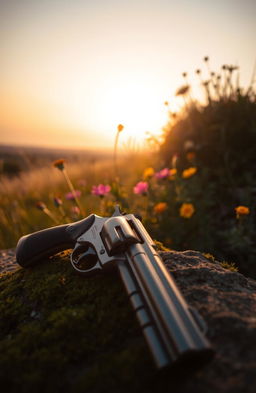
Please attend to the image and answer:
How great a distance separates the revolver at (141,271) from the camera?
1.02 m

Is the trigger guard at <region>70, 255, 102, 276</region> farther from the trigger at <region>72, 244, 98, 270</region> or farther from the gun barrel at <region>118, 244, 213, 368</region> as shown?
the gun barrel at <region>118, 244, 213, 368</region>

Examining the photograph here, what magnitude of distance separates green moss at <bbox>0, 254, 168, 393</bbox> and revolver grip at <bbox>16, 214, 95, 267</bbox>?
16 cm

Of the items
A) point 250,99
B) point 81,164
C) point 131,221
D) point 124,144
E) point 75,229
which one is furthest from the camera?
point 81,164

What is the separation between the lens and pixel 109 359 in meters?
1.17

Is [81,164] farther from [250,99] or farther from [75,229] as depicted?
[75,229]

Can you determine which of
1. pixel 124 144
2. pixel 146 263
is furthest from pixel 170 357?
pixel 124 144

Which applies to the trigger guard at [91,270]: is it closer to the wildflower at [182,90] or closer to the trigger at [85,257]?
the trigger at [85,257]

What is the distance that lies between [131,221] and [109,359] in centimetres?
89

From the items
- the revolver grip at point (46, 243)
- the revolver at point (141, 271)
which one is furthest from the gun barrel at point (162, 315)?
the revolver grip at point (46, 243)

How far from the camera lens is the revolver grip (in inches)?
74.4

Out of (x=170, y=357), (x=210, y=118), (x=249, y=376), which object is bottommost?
(x=249, y=376)

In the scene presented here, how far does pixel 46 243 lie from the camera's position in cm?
191

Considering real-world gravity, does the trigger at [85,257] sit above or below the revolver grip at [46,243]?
below

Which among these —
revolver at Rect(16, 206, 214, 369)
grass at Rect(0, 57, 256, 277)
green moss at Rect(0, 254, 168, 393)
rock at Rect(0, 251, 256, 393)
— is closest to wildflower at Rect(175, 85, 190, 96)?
grass at Rect(0, 57, 256, 277)
